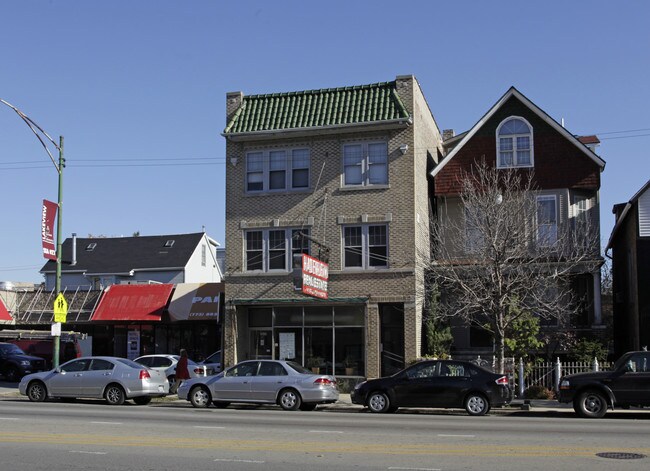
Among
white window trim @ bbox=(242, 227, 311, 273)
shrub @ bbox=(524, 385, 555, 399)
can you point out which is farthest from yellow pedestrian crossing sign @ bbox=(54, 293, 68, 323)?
shrub @ bbox=(524, 385, 555, 399)

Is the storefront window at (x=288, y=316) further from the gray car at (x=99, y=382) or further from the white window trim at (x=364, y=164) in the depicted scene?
the gray car at (x=99, y=382)

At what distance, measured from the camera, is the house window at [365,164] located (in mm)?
28766

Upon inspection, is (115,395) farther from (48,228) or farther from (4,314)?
(4,314)

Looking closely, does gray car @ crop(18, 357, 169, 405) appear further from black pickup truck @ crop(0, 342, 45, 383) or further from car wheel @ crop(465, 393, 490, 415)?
black pickup truck @ crop(0, 342, 45, 383)

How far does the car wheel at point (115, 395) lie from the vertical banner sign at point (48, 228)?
6.12 metres

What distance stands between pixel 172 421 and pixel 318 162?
1428 cm

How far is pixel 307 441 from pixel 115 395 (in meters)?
11.2

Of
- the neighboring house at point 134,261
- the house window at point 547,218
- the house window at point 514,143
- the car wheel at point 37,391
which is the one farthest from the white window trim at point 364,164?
the neighboring house at point 134,261

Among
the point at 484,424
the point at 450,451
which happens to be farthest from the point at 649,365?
the point at 450,451

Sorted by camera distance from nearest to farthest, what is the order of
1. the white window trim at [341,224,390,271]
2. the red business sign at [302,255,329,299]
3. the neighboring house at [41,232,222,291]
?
the red business sign at [302,255,329,299], the white window trim at [341,224,390,271], the neighboring house at [41,232,222,291]

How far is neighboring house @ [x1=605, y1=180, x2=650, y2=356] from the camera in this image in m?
28.0

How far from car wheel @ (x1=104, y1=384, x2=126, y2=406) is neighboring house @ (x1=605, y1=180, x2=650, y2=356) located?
17532 mm

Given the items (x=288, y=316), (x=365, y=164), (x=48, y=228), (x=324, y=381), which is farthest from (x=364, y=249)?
(x=48, y=228)

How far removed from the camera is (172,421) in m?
17.1
